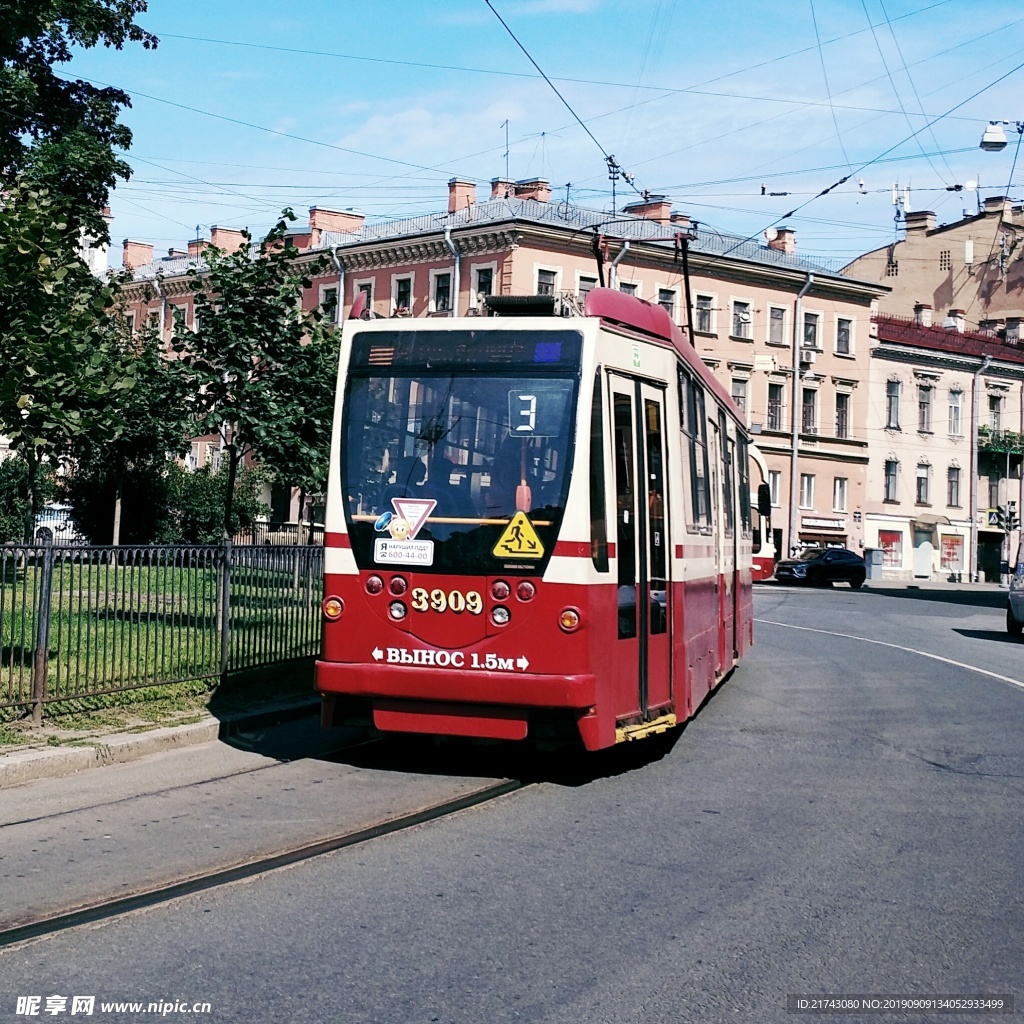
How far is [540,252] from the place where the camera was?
2256 inches

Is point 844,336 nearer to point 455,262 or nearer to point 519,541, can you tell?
point 455,262

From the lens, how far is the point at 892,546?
68688 mm

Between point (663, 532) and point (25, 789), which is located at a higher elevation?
point (663, 532)

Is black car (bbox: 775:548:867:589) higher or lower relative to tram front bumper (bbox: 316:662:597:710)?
lower

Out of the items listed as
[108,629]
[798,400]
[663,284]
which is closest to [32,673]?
[108,629]

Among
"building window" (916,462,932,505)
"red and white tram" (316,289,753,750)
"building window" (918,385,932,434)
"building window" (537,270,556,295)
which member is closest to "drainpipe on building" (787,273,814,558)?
"building window" (918,385,932,434)

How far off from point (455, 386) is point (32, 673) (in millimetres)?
3614

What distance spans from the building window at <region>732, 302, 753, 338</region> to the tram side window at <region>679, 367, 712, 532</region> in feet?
173

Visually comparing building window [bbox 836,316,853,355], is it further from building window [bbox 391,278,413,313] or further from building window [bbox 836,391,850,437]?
building window [bbox 391,278,413,313]

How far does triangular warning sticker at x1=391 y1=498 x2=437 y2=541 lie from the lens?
914 cm

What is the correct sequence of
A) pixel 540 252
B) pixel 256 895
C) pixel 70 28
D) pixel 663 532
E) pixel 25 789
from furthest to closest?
pixel 540 252 < pixel 70 28 < pixel 663 532 < pixel 25 789 < pixel 256 895

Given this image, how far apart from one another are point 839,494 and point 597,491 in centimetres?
5966

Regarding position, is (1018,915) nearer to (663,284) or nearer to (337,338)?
(337,338)

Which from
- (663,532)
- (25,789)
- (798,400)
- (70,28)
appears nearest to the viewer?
(25,789)
